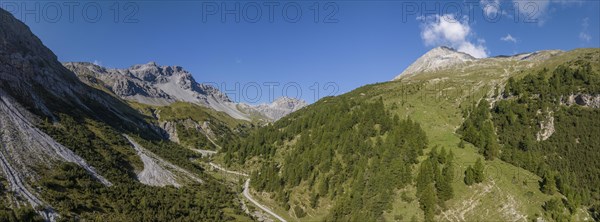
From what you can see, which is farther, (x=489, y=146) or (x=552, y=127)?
(x=552, y=127)

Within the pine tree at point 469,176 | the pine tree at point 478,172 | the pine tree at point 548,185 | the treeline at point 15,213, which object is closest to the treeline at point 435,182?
the pine tree at point 469,176

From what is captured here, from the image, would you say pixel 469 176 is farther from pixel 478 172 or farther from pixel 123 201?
pixel 123 201

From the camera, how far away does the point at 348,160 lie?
120 metres

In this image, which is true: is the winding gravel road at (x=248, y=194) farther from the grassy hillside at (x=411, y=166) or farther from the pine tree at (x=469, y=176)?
the pine tree at (x=469, y=176)

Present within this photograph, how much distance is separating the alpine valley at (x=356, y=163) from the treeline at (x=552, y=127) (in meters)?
0.41

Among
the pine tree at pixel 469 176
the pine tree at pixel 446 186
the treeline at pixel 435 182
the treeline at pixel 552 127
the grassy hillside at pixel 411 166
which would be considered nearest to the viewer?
the grassy hillside at pixel 411 166

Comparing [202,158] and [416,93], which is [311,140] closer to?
[416,93]

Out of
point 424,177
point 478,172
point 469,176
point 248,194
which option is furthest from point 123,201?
point 478,172

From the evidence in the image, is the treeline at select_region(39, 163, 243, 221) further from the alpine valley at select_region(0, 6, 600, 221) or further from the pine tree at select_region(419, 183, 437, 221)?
the pine tree at select_region(419, 183, 437, 221)

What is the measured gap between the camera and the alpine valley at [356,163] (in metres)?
86.6

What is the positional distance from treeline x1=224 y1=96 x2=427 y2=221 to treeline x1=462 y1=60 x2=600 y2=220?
926 inches

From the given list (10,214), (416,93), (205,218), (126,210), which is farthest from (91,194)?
(416,93)

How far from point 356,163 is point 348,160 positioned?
340 cm

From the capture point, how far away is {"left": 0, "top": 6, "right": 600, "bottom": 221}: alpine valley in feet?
284
